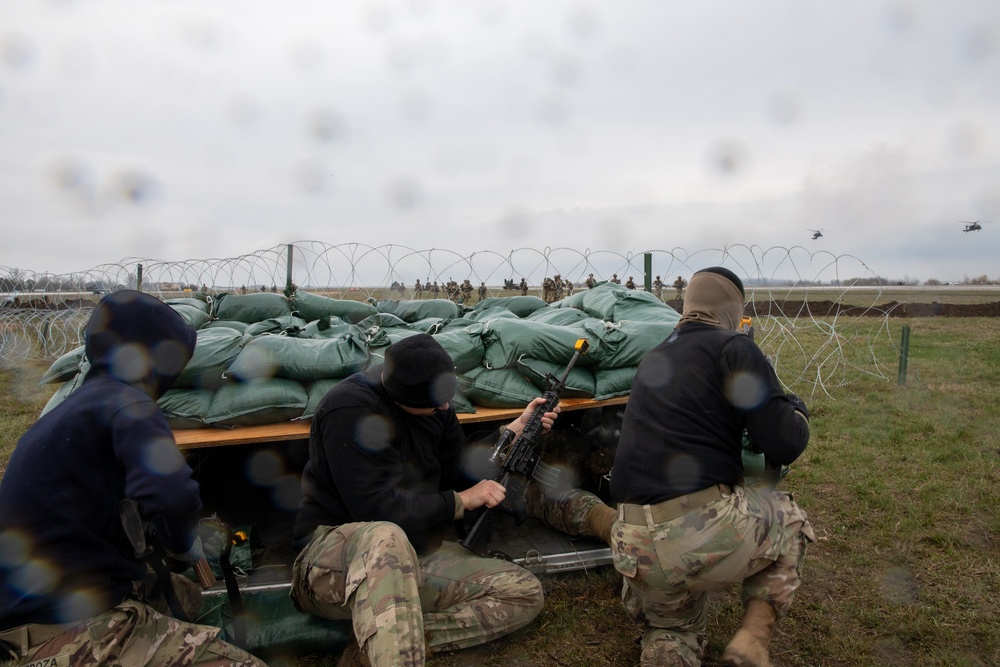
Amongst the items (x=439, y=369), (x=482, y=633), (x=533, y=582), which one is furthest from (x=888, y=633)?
(x=439, y=369)

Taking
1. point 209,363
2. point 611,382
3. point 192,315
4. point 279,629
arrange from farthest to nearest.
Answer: point 192,315 < point 611,382 < point 209,363 < point 279,629

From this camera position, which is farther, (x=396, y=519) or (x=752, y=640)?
(x=396, y=519)

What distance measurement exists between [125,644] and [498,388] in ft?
7.45

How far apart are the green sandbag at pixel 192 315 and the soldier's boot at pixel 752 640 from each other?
148 inches

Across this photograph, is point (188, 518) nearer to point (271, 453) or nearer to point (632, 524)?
point (632, 524)

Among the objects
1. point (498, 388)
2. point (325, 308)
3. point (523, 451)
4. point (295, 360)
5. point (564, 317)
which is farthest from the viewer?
point (325, 308)

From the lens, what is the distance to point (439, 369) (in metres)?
2.66

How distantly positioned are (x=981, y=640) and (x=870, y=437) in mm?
3450

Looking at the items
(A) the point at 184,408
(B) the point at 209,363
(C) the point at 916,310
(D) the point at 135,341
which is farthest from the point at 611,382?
(C) the point at 916,310

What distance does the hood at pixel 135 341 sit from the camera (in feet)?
6.88

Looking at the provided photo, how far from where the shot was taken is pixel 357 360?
3828 millimetres

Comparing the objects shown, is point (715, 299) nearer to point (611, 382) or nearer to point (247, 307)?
point (611, 382)

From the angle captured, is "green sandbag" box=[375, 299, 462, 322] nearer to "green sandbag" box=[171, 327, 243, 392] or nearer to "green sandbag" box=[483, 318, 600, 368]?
"green sandbag" box=[483, 318, 600, 368]

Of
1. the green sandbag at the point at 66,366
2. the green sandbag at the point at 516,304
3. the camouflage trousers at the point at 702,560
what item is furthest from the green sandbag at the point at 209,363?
the camouflage trousers at the point at 702,560
